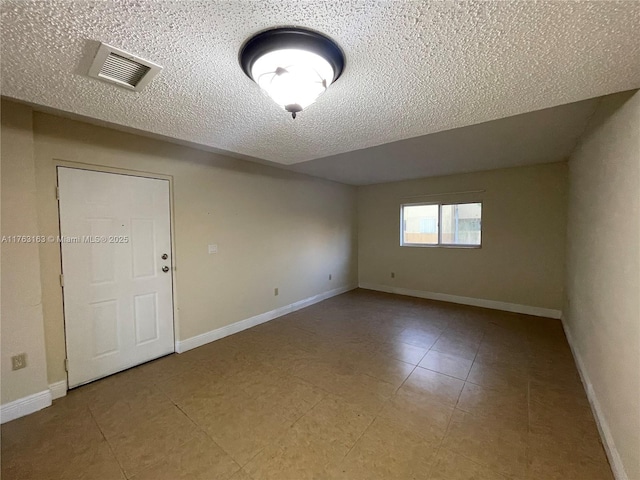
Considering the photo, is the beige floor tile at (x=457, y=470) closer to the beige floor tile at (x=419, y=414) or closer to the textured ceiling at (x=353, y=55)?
the beige floor tile at (x=419, y=414)

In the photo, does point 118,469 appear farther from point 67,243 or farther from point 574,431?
point 574,431

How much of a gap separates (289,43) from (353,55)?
325mm

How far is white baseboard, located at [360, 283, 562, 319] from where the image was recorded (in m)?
3.94

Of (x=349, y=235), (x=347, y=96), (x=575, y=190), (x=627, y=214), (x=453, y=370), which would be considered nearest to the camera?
(x=627, y=214)

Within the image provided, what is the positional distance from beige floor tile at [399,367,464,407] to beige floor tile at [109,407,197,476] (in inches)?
68.0

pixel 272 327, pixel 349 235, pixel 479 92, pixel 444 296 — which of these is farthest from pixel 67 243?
pixel 444 296

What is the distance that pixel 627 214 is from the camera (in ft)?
4.85

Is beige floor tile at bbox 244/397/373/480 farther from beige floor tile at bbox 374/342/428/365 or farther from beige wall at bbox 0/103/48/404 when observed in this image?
beige wall at bbox 0/103/48/404

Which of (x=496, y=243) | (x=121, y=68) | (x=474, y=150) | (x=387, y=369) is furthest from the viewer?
(x=496, y=243)

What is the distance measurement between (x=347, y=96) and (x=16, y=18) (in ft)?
4.93

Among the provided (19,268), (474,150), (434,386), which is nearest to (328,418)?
(434,386)

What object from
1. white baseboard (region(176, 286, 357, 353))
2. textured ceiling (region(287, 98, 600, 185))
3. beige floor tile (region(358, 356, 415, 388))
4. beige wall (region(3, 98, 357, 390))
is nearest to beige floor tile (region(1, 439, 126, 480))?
beige wall (region(3, 98, 357, 390))

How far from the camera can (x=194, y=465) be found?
1.51 m

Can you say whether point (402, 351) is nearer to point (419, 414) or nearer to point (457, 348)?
point (457, 348)
